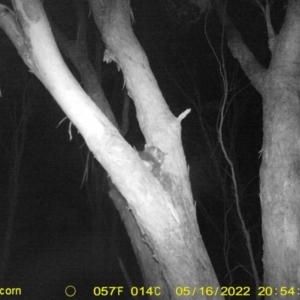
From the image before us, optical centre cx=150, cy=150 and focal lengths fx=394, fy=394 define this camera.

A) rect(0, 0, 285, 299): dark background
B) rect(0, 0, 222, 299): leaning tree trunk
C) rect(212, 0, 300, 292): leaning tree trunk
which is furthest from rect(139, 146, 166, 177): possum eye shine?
rect(0, 0, 285, 299): dark background

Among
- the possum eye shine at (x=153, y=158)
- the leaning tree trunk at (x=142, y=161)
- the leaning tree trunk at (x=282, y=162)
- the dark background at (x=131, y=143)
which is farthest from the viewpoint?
the dark background at (x=131, y=143)

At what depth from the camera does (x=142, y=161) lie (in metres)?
2.75

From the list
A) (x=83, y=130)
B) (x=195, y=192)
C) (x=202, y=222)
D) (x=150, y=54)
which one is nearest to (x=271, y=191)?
(x=83, y=130)

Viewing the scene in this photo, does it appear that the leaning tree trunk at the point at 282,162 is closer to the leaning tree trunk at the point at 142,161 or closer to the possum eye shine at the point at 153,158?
the leaning tree trunk at the point at 142,161

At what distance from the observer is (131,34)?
3307 millimetres

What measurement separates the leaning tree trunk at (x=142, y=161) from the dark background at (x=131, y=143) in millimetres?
4245

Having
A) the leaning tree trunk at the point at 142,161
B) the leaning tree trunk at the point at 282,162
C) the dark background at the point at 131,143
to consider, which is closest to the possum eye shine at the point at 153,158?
the leaning tree trunk at the point at 142,161

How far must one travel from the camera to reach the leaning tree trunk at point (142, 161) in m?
2.62

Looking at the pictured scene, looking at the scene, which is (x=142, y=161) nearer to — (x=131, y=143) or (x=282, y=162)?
(x=282, y=162)

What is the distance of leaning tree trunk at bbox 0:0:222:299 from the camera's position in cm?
262

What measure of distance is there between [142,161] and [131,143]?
1005 centimetres

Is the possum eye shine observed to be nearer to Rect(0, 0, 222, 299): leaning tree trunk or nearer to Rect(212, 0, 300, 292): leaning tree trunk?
Rect(0, 0, 222, 299): leaning tree trunk

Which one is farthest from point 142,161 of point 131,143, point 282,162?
point 131,143

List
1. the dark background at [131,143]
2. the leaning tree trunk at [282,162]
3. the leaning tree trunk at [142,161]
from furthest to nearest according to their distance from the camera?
the dark background at [131,143]
the leaning tree trunk at [282,162]
the leaning tree trunk at [142,161]
